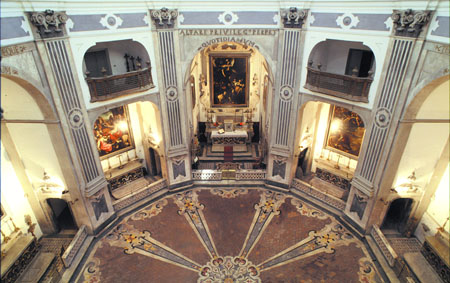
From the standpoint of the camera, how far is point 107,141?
1346cm

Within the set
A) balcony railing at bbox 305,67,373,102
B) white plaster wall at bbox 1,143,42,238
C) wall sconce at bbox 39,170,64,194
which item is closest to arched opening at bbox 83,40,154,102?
wall sconce at bbox 39,170,64,194

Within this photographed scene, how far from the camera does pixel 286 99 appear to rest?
467 inches

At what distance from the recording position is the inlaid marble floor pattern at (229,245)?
962 cm

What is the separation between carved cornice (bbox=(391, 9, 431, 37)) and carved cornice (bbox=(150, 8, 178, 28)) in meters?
7.11

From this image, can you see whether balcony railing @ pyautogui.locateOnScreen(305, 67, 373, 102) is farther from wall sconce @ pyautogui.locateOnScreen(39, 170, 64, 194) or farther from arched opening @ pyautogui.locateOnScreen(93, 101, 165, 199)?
wall sconce @ pyautogui.locateOnScreen(39, 170, 64, 194)

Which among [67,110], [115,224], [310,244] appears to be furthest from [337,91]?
[115,224]

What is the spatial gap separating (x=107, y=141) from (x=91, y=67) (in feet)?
11.8

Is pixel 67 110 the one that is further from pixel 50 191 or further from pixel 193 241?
pixel 193 241

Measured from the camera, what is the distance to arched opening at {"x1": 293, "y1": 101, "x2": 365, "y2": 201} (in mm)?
12969

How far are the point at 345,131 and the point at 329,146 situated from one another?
1.15 metres

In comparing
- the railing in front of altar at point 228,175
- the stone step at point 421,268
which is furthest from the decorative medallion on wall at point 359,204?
the railing in front of altar at point 228,175

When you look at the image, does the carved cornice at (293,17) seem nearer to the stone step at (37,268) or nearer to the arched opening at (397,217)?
the arched opening at (397,217)

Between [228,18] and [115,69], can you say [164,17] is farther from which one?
[115,69]

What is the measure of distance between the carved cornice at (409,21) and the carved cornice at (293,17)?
9.81 ft
